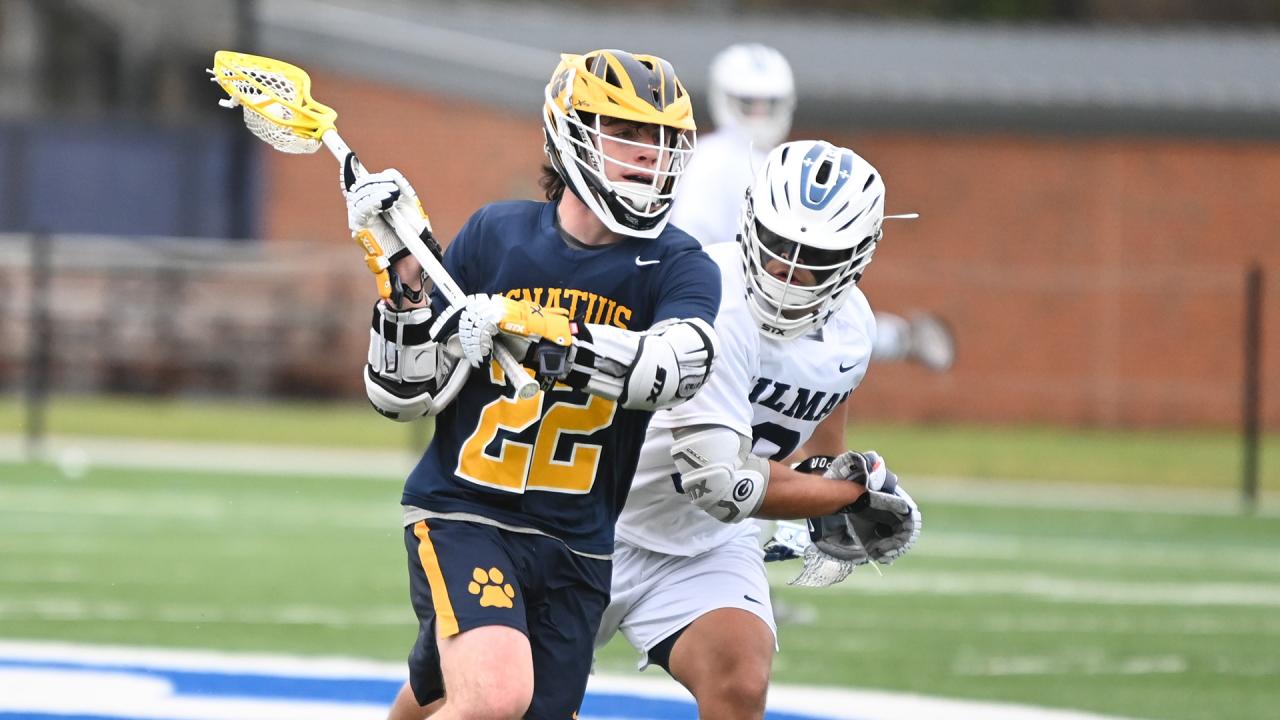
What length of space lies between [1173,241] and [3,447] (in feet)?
40.6

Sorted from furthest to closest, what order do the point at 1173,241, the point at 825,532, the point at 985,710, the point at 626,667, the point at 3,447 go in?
the point at 1173,241
the point at 3,447
the point at 626,667
the point at 985,710
the point at 825,532

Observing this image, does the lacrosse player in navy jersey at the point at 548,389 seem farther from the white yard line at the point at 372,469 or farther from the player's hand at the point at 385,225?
the white yard line at the point at 372,469

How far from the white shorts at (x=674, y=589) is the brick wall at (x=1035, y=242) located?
50.3 ft

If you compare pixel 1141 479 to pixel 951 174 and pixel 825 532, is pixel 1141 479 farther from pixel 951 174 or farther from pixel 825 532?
pixel 825 532

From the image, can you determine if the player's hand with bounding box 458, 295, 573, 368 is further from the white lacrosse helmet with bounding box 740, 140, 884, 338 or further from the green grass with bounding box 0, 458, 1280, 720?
the green grass with bounding box 0, 458, 1280, 720

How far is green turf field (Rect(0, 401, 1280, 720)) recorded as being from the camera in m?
8.42

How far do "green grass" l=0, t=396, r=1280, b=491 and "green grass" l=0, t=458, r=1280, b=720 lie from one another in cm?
294

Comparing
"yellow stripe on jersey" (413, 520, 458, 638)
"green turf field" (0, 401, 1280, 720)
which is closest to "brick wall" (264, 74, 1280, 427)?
"green turf field" (0, 401, 1280, 720)

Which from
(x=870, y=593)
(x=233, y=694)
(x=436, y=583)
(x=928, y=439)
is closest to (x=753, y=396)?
(x=436, y=583)

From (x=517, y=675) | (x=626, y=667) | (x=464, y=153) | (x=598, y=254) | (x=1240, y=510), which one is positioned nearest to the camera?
(x=517, y=675)

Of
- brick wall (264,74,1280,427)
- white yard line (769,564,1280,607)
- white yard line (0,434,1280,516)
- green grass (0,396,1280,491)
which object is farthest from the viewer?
brick wall (264,74,1280,427)

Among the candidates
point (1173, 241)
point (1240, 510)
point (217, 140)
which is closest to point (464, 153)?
point (217, 140)

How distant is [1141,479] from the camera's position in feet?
57.4

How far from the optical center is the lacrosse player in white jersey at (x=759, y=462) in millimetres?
5293
